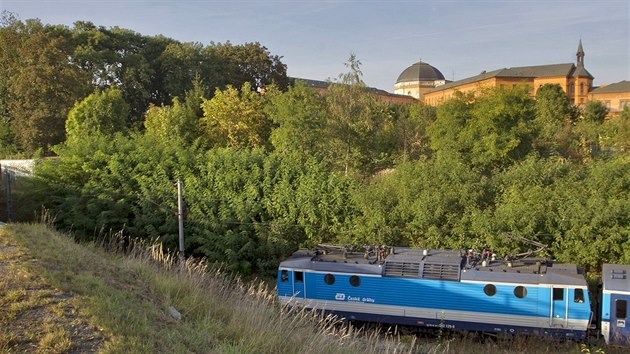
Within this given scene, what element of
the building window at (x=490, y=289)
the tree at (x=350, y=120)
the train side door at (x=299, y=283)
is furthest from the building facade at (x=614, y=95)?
the train side door at (x=299, y=283)

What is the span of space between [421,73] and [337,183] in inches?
3916

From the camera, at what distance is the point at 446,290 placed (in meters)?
13.0

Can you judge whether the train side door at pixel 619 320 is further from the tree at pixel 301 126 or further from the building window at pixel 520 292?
the tree at pixel 301 126

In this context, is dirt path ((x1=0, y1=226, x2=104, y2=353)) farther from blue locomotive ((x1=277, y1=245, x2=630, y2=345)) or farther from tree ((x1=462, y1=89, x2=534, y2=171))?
tree ((x1=462, y1=89, x2=534, y2=171))

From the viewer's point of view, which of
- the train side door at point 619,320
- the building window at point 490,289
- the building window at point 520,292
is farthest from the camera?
the building window at point 490,289

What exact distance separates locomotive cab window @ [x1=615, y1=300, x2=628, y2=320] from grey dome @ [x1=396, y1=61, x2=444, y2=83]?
4135 inches

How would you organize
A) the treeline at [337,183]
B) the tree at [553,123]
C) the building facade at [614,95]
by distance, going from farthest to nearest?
the building facade at [614,95] < the tree at [553,123] < the treeline at [337,183]

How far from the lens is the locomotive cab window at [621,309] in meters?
11.7

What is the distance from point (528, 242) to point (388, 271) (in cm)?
548

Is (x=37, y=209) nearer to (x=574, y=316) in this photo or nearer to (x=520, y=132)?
(x=574, y=316)

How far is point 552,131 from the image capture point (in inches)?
1179

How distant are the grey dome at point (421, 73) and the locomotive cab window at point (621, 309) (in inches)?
4135

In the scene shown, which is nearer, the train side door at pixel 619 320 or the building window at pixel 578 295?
the train side door at pixel 619 320

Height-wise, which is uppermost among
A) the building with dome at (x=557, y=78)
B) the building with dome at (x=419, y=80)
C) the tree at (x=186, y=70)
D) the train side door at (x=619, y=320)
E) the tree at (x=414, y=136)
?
the building with dome at (x=419, y=80)
